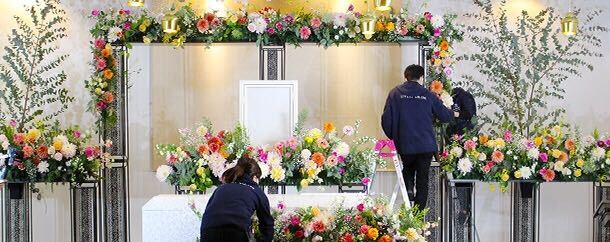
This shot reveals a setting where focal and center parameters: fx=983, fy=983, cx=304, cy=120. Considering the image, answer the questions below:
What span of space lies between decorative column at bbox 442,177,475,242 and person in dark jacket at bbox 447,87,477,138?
1.81 ft

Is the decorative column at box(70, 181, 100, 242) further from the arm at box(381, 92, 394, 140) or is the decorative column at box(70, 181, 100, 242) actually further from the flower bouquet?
the arm at box(381, 92, 394, 140)

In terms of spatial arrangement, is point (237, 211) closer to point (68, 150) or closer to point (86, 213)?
point (68, 150)

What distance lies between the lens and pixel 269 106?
29.8ft

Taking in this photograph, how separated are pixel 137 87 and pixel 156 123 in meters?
0.40

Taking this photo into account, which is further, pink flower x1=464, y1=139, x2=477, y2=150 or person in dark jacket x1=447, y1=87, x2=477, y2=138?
person in dark jacket x1=447, y1=87, x2=477, y2=138

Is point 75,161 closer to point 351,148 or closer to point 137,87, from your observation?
point 137,87

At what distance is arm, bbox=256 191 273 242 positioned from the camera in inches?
236

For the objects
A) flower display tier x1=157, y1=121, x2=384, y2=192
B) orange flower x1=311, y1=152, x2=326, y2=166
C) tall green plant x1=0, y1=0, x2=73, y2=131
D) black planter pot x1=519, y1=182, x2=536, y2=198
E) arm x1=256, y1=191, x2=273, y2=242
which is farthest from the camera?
tall green plant x1=0, y1=0, x2=73, y2=131

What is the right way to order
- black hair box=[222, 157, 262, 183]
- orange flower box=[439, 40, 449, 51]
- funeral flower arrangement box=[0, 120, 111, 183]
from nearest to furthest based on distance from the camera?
1. black hair box=[222, 157, 262, 183]
2. funeral flower arrangement box=[0, 120, 111, 183]
3. orange flower box=[439, 40, 449, 51]

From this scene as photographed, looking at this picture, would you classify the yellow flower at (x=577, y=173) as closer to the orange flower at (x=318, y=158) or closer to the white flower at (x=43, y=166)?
the orange flower at (x=318, y=158)

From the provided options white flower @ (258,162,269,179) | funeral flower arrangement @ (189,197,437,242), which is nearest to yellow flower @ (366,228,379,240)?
funeral flower arrangement @ (189,197,437,242)

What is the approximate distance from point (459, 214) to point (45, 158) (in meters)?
3.90

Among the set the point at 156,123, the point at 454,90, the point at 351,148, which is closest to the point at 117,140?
the point at 156,123

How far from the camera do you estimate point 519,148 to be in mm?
8891
